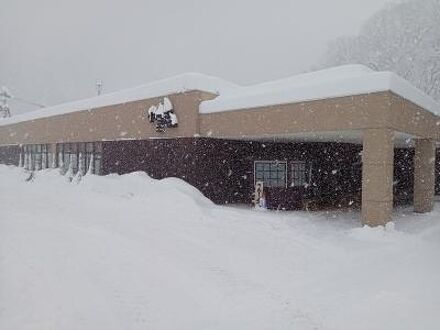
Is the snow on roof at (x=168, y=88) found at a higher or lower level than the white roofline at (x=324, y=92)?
higher

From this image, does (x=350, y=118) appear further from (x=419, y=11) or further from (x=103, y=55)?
(x=103, y=55)

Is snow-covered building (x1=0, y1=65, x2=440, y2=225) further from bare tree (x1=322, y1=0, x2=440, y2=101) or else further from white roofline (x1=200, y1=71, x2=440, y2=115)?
bare tree (x1=322, y1=0, x2=440, y2=101)

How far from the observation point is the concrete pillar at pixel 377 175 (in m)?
13.1

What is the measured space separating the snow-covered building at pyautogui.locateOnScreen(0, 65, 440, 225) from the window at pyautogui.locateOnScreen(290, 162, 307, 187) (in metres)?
0.05

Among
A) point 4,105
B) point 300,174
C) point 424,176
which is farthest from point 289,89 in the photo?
point 4,105

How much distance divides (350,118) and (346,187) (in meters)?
11.3

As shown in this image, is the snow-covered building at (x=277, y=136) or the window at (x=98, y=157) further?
the window at (x=98, y=157)

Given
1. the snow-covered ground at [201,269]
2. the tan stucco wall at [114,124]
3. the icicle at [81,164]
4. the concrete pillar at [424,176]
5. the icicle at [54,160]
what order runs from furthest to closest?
the icicle at [54,160], the icicle at [81,164], the tan stucco wall at [114,124], the concrete pillar at [424,176], the snow-covered ground at [201,269]

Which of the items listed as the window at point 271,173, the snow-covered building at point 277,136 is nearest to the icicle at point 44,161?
the snow-covered building at point 277,136

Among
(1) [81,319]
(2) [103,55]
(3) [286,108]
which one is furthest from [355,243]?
(2) [103,55]

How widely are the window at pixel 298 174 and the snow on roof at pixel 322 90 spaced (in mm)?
4370

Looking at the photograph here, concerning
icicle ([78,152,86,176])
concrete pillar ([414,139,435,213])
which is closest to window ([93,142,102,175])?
icicle ([78,152,86,176])

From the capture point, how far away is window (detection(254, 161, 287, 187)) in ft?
66.0

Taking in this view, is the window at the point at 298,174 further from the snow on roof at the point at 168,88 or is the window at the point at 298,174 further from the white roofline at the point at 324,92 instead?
the snow on roof at the point at 168,88
